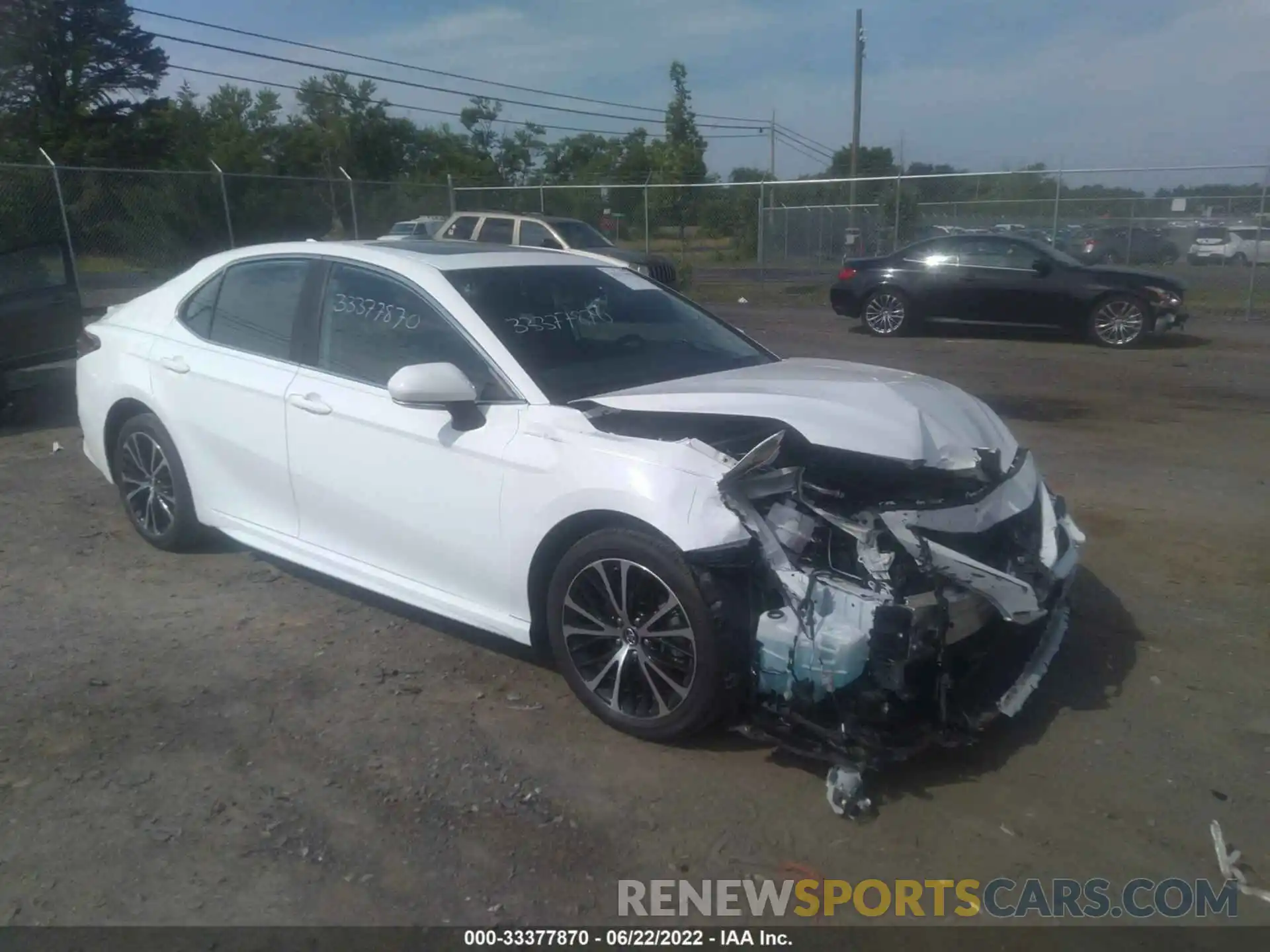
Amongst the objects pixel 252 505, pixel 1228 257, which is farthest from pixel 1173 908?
pixel 1228 257

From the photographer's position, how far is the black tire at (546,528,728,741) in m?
3.54

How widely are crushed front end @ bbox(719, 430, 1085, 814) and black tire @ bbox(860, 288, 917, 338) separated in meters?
12.4

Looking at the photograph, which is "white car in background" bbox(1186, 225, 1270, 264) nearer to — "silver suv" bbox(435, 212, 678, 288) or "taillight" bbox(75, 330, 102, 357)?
"silver suv" bbox(435, 212, 678, 288)

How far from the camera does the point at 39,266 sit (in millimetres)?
9695

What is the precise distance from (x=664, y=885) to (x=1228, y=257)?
68.6 ft

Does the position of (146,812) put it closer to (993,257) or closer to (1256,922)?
(1256,922)

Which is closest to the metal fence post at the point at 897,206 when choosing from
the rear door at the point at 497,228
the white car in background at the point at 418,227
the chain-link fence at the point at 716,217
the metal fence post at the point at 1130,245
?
the chain-link fence at the point at 716,217

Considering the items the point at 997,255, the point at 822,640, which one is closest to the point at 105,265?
the point at 997,255

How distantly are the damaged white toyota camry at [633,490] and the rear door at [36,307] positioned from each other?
500 centimetres

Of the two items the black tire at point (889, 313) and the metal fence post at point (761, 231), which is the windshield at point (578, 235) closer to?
the metal fence post at point (761, 231)

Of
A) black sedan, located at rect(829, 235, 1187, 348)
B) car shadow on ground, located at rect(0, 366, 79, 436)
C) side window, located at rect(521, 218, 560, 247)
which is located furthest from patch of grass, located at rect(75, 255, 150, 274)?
black sedan, located at rect(829, 235, 1187, 348)

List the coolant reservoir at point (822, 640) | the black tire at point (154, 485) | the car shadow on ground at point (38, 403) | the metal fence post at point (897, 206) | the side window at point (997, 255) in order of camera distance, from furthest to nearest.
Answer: the metal fence post at point (897, 206)
the side window at point (997, 255)
the car shadow on ground at point (38, 403)
the black tire at point (154, 485)
the coolant reservoir at point (822, 640)

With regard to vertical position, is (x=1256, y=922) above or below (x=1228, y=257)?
below

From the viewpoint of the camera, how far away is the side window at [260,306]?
498cm
